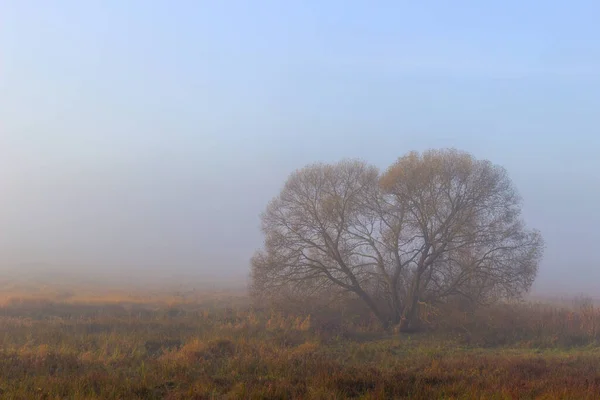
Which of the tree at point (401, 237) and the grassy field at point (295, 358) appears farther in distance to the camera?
the tree at point (401, 237)

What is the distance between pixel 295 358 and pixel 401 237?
44.1ft

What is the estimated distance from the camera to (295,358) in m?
12.5

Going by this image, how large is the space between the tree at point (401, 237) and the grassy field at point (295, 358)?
1.84 meters

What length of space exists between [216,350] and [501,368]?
8.50 meters

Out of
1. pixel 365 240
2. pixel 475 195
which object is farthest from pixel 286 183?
pixel 475 195

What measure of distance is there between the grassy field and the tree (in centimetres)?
184

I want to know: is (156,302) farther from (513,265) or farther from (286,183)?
(513,265)

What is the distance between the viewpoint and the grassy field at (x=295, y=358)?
8.65 meters

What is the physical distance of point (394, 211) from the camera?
24531mm

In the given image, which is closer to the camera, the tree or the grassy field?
the grassy field

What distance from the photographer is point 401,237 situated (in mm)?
24359

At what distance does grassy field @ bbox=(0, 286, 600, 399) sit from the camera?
28.4 ft

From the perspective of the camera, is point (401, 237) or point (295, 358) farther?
point (401, 237)

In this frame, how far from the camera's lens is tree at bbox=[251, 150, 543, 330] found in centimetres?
2292
